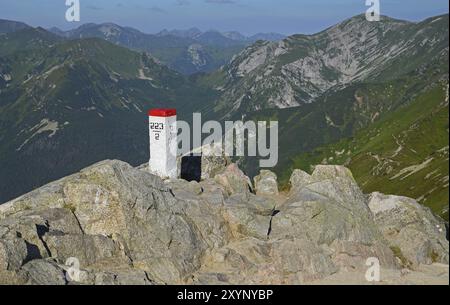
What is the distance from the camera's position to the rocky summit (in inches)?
1433

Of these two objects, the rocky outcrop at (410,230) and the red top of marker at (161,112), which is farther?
the red top of marker at (161,112)

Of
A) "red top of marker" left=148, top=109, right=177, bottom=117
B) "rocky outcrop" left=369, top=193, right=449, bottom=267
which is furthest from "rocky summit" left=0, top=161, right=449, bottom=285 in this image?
"red top of marker" left=148, top=109, right=177, bottom=117

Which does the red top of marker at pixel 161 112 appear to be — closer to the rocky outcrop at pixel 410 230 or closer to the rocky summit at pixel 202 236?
the rocky summit at pixel 202 236

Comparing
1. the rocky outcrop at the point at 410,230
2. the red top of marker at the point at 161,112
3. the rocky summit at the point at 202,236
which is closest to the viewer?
the rocky summit at the point at 202,236

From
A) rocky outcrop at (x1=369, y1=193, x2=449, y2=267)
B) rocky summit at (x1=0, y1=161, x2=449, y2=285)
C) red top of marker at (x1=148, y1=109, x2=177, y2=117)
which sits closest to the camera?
rocky summit at (x1=0, y1=161, x2=449, y2=285)

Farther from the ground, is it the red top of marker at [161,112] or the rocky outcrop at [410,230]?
the red top of marker at [161,112]

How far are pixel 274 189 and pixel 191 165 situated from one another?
12507 mm

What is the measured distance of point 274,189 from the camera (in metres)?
60.8

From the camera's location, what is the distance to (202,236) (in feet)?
141

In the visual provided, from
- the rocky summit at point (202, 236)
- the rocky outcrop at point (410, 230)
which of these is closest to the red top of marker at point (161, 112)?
the rocky summit at point (202, 236)

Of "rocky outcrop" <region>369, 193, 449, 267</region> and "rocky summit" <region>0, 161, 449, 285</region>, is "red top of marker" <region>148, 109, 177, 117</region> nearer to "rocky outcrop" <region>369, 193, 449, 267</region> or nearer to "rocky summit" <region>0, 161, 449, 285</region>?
"rocky summit" <region>0, 161, 449, 285</region>

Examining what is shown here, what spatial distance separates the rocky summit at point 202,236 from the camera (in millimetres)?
36406

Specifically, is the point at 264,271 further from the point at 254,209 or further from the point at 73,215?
the point at 73,215
